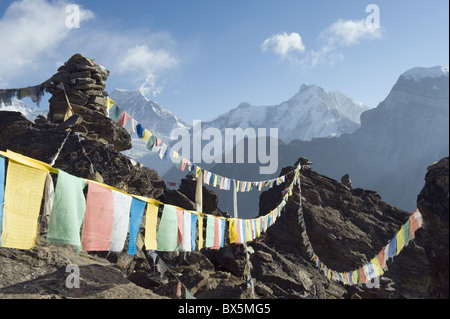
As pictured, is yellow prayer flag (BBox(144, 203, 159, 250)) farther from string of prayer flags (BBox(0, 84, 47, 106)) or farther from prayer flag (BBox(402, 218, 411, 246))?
string of prayer flags (BBox(0, 84, 47, 106))

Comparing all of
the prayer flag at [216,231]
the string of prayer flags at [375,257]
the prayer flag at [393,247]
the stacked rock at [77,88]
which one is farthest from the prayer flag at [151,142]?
the prayer flag at [393,247]

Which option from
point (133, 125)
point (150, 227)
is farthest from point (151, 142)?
point (150, 227)

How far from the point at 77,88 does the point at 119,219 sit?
51.3ft

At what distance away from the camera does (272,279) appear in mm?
17625

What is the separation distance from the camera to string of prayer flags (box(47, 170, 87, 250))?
588 centimetres

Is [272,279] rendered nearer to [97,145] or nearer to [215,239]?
[215,239]

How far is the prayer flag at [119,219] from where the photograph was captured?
7086mm

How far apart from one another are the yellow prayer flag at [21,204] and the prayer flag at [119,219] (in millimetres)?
1630

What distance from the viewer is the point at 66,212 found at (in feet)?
19.7
